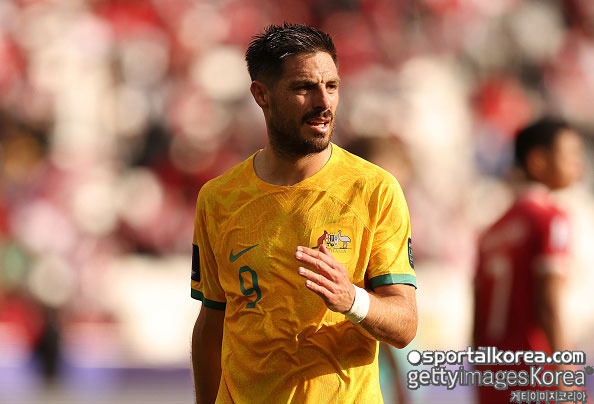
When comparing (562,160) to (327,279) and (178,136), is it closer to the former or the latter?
(327,279)

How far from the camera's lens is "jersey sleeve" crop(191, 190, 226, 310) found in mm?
3227

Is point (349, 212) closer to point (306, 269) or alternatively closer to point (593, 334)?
point (306, 269)

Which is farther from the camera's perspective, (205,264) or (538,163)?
(538,163)

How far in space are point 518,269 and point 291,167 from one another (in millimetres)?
2091

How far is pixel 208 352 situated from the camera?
129 inches

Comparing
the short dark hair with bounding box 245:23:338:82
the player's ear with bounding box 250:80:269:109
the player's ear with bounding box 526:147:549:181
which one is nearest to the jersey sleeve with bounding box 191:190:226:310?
the player's ear with bounding box 250:80:269:109

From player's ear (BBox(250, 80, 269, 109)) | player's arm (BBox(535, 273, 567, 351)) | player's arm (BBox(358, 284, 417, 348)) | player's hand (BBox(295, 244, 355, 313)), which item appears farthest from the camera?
player's arm (BBox(535, 273, 567, 351))

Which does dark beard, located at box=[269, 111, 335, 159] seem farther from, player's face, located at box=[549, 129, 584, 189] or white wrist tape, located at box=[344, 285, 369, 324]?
player's face, located at box=[549, 129, 584, 189]

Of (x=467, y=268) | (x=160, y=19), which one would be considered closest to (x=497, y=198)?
(x=467, y=268)

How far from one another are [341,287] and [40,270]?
7.62 meters

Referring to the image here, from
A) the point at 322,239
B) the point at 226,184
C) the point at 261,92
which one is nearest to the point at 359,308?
A: the point at 322,239

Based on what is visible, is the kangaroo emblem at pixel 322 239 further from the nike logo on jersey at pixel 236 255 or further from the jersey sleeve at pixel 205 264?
the jersey sleeve at pixel 205 264

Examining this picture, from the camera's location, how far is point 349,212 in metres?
2.97

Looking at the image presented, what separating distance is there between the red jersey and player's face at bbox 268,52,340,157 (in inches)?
81.8
